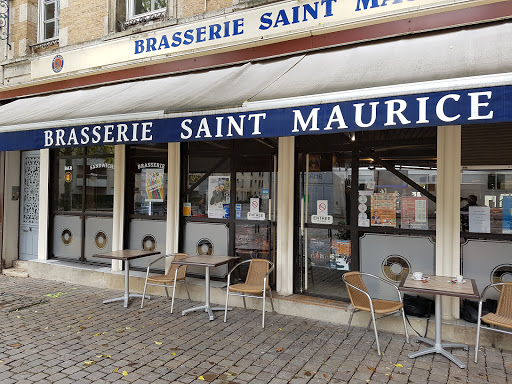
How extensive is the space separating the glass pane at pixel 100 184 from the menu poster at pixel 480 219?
5996mm

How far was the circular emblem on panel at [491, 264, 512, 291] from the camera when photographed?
4.63 metres

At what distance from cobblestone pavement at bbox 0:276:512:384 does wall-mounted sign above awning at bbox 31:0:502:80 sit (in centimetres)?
390

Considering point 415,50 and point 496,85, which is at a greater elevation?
point 415,50

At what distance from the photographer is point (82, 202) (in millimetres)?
7906

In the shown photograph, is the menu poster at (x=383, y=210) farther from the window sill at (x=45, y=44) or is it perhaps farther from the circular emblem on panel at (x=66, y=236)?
the window sill at (x=45, y=44)

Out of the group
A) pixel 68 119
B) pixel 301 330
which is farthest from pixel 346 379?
pixel 68 119

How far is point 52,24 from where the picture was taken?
29.0 ft

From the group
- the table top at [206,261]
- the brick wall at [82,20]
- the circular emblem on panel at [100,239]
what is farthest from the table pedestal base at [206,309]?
the brick wall at [82,20]

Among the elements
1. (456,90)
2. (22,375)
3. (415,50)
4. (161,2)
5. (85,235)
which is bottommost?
(22,375)

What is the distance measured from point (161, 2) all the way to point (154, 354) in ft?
20.6

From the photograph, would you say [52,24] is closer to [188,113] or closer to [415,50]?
[188,113]

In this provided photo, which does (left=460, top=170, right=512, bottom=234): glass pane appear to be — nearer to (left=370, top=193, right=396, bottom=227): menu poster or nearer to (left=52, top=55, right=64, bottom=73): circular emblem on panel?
(left=370, top=193, right=396, bottom=227): menu poster

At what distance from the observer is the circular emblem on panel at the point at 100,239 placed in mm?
7608

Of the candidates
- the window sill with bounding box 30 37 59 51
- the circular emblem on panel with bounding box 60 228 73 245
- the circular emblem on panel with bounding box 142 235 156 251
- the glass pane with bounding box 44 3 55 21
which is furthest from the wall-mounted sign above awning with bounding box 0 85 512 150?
the glass pane with bounding box 44 3 55 21
